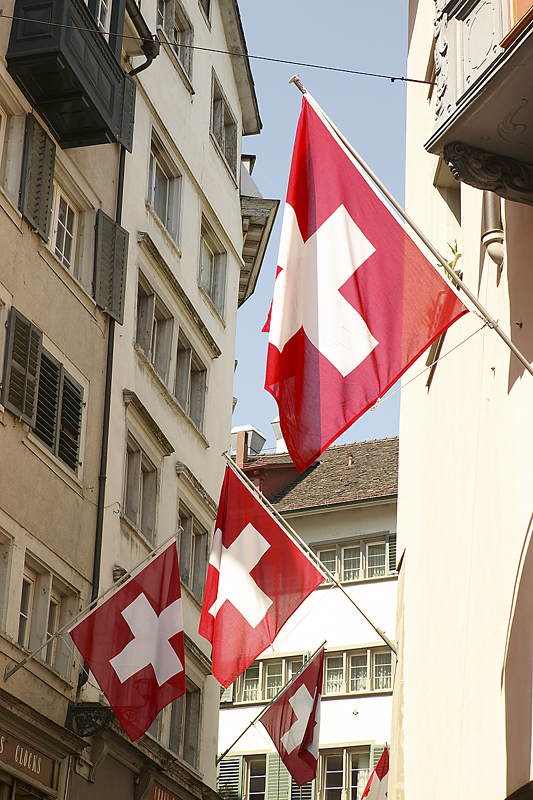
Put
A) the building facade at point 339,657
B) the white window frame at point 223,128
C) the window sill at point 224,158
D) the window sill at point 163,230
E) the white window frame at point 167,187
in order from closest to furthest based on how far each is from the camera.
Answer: the window sill at point 163,230
the white window frame at point 167,187
the window sill at point 224,158
the white window frame at point 223,128
the building facade at point 339,657

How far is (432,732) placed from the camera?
10.9 m

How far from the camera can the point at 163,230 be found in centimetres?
2203

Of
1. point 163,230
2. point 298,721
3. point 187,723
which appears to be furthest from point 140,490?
point 163,230

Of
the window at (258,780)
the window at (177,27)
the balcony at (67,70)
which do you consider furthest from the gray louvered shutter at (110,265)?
the window at (258,780)

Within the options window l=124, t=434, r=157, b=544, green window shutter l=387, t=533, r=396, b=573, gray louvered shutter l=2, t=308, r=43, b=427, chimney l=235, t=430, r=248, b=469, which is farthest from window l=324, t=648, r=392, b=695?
gray louvered shutter l=2, t=308, r=43, b=427

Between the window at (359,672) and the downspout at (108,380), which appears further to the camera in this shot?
the window at (359,672)

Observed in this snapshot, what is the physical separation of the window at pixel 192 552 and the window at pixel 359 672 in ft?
37.8

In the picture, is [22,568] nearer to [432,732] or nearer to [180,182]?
[432,732]

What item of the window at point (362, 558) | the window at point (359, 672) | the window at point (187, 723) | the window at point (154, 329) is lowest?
the window at point (187, 723)

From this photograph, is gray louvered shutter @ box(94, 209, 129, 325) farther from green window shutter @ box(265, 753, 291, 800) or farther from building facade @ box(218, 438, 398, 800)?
green window shutter @ box(265, 753, 291, 800)

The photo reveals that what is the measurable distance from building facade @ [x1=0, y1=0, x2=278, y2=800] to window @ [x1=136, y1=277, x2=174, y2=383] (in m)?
0.04

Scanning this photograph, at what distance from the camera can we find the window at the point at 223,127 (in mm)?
27188

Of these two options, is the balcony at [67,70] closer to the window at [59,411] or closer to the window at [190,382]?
the window at [59,411]

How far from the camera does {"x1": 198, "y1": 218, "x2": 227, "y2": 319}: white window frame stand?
25.6 m
